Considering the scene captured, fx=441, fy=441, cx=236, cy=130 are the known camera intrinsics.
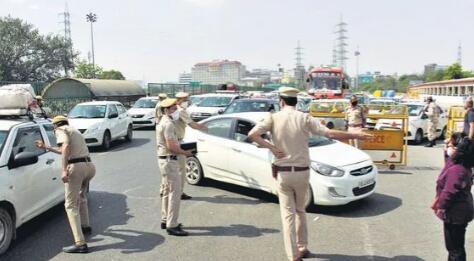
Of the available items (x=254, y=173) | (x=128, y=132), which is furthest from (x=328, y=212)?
(x=128, y=132)

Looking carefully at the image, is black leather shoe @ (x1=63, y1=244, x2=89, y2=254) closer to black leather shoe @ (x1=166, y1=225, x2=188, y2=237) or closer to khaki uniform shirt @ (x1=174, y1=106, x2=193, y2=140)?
black leather shoe @ (x1=166, y1=225, x2=188, y2=237)

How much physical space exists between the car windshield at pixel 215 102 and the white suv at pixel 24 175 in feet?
49.8

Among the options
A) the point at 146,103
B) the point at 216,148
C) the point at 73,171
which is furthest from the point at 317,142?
the point at 146,103

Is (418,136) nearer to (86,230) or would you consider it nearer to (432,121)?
(432,121)

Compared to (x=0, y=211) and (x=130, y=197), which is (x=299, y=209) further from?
(x=130, y=197)

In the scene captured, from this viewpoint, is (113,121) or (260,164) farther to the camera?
(113,121)

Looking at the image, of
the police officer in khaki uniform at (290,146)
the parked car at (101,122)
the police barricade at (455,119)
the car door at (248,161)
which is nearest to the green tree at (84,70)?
the parked car at (101,122)

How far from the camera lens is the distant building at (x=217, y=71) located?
162875mm

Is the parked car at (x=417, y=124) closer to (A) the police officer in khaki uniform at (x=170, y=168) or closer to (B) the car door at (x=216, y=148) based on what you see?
(B) the car door at (x=216, y=148)

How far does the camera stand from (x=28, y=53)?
53.4 m

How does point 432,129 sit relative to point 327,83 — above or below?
below

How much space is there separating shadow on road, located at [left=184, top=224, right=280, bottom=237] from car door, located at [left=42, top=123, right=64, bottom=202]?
82.0 inches

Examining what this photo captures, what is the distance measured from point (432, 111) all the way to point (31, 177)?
13366mm

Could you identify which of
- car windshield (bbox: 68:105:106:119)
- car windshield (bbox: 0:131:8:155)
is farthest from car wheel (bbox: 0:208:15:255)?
car windshield (bbox: 68:105:106:119)
